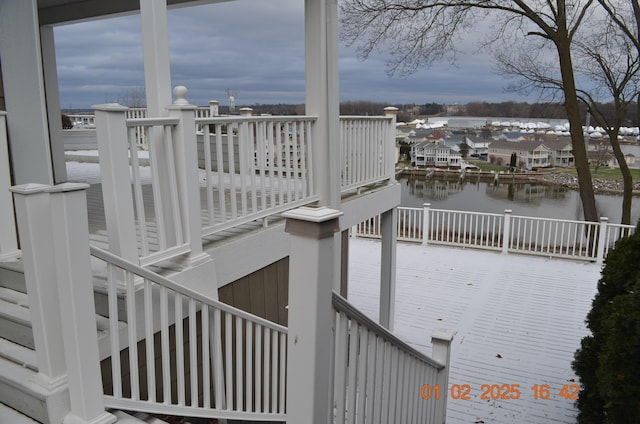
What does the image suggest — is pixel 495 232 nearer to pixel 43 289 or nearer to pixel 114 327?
pixel 114 327

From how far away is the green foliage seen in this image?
105 inches

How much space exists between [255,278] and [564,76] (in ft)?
38.2

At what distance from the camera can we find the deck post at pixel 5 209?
2.57 m

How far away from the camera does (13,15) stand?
2.65 m

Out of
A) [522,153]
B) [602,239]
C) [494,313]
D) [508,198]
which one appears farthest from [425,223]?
[522,153]

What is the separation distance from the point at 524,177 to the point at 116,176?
63.7 feet

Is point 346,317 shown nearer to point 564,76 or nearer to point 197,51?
point 197,51

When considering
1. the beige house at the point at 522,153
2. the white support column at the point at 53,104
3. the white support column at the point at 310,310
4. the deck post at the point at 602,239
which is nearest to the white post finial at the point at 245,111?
the white support column at the point at 53,104

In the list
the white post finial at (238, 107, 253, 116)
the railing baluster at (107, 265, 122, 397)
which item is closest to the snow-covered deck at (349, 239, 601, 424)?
the railing baluster at (107, 265, 122, 397)

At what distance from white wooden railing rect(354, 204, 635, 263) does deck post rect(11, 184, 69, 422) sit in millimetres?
8666

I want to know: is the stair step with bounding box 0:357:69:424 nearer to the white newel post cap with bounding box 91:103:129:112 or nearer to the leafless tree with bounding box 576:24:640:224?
the white newel post cap with bounding box 91:103:129:112

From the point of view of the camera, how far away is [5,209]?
2.69 metres

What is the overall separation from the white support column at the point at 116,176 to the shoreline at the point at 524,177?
14220 millimetres

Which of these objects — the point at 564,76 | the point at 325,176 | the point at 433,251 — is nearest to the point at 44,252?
the point at 325,176
